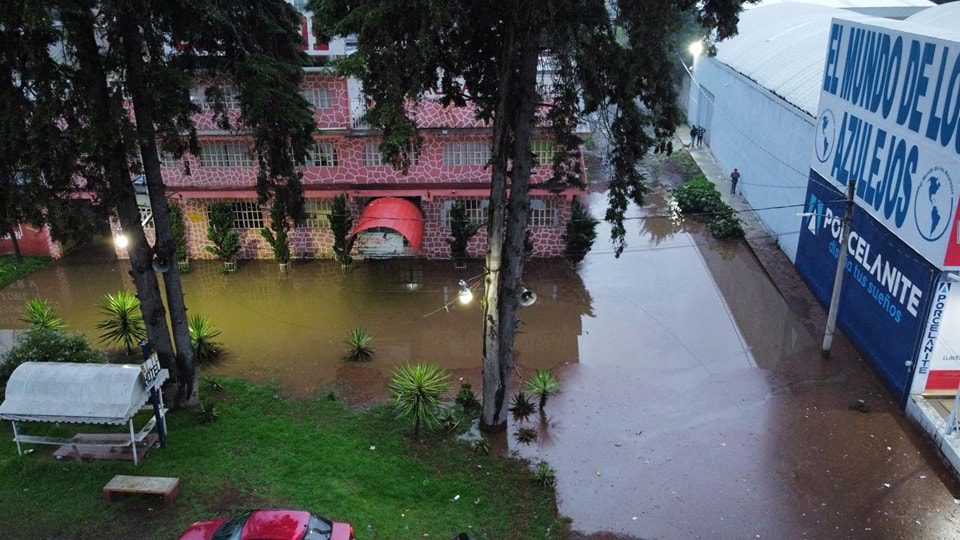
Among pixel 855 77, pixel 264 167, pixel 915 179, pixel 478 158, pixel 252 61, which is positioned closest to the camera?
pixel 252 61

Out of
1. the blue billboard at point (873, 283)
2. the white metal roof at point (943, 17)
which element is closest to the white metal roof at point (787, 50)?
the white metal roof at point (943, 17)

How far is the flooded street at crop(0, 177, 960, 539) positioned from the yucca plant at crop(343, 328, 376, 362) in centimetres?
39

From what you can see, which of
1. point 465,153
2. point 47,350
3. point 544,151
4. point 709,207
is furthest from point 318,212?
point 709,207

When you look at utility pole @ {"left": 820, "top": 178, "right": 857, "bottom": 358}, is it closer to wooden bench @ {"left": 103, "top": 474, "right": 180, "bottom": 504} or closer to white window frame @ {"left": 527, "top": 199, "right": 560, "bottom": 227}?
white window frame @ {"left": 527, "top": 199, "right": 560, "bottom": 227}

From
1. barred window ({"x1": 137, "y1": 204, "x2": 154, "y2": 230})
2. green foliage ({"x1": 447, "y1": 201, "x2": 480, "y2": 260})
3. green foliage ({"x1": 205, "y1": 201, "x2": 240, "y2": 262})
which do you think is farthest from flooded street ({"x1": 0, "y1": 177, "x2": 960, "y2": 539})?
barred window ({"x1": 137, "y1": 204, "x2": 154, "y2": 230})

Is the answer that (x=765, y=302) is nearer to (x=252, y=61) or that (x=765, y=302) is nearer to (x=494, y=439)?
(x=494, y=439)

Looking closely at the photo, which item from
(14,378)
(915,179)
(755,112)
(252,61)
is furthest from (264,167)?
(755,112)

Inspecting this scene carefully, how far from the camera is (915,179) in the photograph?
1409 cm

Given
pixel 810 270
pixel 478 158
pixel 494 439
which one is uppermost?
pixel 478 158

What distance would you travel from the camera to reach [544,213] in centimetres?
2194

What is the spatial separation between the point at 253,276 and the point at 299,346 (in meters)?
5.21

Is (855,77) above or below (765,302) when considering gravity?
above

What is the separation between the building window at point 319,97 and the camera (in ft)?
66.2

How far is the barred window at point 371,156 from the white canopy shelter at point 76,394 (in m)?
10.9
